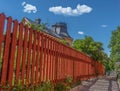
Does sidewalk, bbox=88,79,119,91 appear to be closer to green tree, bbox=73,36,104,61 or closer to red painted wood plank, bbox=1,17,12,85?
red painted wood plank, bbox=1,17,12,85

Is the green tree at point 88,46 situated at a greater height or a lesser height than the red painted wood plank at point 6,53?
greater

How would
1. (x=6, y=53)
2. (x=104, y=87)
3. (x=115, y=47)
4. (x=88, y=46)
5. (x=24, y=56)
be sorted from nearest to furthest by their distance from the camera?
(x=6, y=53) < (x=24, y=56) < (x=104, y=87) < (x=88, y=46) < (x=115, y=47)

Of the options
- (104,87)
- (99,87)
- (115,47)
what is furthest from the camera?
(115,47)

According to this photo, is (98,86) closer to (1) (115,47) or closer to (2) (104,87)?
(2) (104,87)

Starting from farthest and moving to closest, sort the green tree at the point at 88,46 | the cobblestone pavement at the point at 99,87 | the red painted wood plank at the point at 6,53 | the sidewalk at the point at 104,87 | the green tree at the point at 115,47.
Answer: the green tree at the point at 115,47
the green tree at the point at 88,46
the sidewalk at the point at 104,87
the cobblestone pavement at the point at 99,87
the red painted wood plank at the point at 6,53

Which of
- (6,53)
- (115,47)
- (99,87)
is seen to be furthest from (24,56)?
(115,47)

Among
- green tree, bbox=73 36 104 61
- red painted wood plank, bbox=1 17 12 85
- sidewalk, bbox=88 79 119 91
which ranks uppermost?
green tree, bbox=73 36 104 61

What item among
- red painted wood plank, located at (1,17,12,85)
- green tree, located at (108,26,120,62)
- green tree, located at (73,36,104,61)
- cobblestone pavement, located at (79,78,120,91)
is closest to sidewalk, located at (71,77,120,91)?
cobblestone pavement, located at (79,78,120,91)

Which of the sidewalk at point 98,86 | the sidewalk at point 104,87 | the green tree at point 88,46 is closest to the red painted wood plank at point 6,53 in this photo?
the sidewalk at point 98,86

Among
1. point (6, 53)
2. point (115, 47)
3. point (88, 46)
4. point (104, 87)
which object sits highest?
point (115, 47)

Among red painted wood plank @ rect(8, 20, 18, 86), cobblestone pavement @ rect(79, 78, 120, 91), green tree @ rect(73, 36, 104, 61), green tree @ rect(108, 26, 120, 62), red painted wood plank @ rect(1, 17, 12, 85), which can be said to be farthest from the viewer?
green tree @ rect(108, 26, 120, 62)

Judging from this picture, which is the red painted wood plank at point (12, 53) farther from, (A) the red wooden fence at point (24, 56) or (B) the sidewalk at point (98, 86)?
(B) the sidewalk at point (98, 86)

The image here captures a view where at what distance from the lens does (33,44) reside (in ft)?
19.6

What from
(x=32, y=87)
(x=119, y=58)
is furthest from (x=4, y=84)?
(x=119, y=58)
